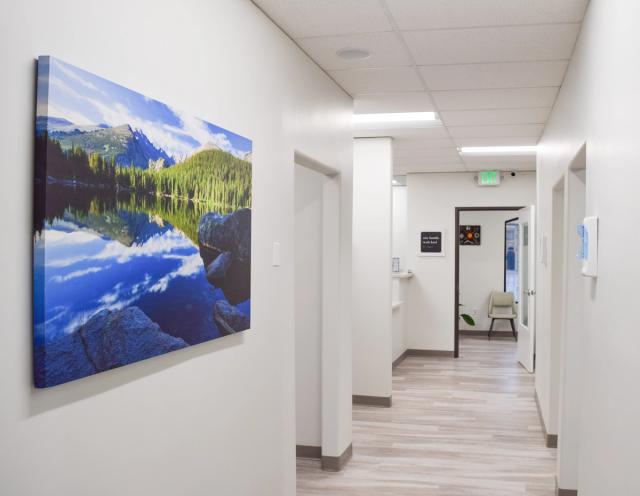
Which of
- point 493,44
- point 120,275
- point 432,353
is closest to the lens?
point 120,275

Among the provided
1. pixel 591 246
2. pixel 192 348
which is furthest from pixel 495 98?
pixel 192 348

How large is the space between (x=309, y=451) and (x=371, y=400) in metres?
1.73

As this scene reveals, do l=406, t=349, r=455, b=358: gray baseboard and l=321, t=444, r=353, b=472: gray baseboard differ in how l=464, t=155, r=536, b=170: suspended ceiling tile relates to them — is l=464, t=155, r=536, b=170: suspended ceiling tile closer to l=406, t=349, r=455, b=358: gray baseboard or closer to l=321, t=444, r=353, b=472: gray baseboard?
l=406, t=349, r=455, b=358: gray baseboard

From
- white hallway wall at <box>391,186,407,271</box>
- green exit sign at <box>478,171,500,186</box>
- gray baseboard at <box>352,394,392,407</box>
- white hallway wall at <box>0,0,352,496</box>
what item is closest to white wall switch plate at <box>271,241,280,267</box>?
white hallway wall at <box>0,0,352,496</box>

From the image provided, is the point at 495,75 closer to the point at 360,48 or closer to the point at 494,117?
the point at 360,48

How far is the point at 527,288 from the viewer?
327 inches

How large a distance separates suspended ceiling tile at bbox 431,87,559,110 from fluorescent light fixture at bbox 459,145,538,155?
214 centimetres

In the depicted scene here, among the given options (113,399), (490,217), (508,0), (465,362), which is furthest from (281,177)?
(490,217)

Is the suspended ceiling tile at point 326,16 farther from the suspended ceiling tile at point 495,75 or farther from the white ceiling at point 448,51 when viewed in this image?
the suspended ceiling tile at point 495,75

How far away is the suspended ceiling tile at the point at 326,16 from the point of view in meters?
3.06

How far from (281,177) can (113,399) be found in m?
1.68

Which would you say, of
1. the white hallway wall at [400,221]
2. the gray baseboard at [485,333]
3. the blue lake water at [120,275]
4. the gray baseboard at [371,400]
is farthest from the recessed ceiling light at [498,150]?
the blue lake water at [120,275]

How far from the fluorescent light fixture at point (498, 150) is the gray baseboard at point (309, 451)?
3.70 metres

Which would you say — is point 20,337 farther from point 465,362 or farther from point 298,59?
point 465,362
